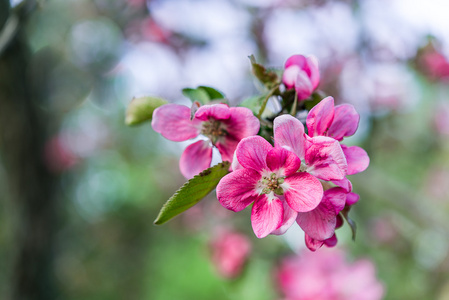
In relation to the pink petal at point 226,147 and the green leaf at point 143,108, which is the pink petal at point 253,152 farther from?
the green leaf at point 143,108

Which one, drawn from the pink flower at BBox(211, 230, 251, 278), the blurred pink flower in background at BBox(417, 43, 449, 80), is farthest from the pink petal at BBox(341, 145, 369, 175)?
the blurred pink flower in background at BBox(417, 43, 449, 80)

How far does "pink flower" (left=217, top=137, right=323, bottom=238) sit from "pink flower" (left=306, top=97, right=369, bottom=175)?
6 cm

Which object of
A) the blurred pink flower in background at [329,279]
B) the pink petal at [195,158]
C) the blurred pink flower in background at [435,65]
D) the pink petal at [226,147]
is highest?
the pink petal at [226,147]

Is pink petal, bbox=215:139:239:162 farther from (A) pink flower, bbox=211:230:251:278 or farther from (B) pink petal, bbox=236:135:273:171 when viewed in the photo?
(A) pink flower, bbox=211:230:251:278

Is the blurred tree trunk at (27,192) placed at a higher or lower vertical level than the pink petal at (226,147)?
lower

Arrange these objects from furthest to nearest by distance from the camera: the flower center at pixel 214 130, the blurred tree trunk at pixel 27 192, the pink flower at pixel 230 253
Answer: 1. the blurred tree trunk at pixel 27 192
2. the pink flower at pixel 230 253
3. the flower center at pixel 214 130

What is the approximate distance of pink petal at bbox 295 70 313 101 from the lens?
55 cm

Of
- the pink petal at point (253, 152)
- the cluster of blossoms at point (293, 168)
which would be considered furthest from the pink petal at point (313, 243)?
the pink petal at point (253, 152)

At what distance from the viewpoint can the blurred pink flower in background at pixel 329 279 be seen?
1.20 m

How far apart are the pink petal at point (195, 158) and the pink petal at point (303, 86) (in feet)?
0.51

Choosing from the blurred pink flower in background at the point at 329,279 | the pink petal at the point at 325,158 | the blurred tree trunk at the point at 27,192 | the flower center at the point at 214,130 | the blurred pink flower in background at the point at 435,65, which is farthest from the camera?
the blurred tree trunk at the point at 27,192

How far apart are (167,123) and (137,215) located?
4.22 metres

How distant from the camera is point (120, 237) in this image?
4.60m

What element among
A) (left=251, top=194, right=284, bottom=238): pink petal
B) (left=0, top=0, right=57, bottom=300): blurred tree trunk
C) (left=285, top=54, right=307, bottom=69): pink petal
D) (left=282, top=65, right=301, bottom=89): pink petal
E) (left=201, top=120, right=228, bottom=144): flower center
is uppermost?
(left=285, top=54, right=307, bottom=69): pink petal
